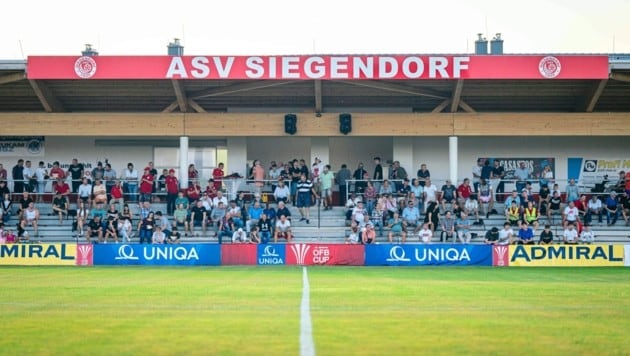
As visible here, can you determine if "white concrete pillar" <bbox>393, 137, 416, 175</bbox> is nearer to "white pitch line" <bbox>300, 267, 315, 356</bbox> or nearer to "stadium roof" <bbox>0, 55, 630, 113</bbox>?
"stadium roof" <bbox>0, 55, 630, 113</bbox>

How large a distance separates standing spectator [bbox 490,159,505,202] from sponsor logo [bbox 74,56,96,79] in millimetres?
16128

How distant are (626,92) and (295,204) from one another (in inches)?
547

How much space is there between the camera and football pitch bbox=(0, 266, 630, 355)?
34.5ft

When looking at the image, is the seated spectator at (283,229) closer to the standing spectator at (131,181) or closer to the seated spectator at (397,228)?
the seated spectator at (397,228)

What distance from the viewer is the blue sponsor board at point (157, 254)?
3231 cm

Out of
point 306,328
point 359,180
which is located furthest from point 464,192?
point 306,328

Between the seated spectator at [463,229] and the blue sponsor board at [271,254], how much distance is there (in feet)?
22.5

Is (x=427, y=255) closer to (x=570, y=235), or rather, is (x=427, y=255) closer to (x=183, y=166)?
(x=570, y=235)

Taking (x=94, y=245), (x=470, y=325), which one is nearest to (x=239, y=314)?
(x=470, y=325)

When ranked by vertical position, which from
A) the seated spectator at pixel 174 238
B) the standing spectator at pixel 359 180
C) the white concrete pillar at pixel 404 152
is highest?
the white concrete pillar at pixel 404 152

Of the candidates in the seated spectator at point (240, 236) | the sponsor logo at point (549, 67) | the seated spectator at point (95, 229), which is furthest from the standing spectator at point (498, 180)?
the seated spectator at point (95, 229)

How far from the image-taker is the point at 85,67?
36.2m

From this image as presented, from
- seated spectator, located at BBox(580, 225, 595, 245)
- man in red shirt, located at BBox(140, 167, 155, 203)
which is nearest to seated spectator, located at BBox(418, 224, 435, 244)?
seated spectator, located at BBox(580, 225, 595, 245)

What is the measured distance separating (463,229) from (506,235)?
73.6 inches
